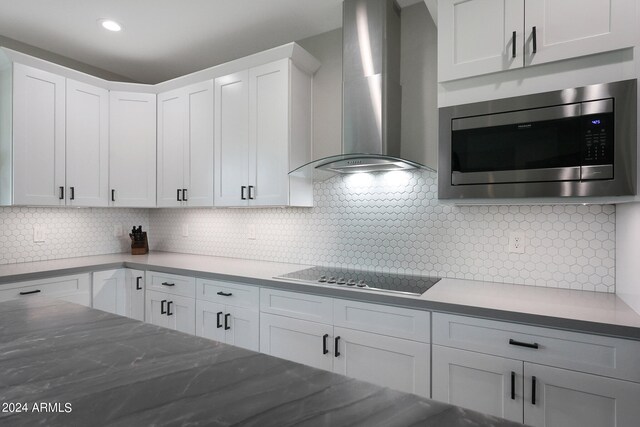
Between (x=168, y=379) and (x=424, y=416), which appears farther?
(x=168, y=379)

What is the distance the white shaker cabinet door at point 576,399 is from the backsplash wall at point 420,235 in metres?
0.67

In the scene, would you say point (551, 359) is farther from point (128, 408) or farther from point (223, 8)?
point (223, 8)

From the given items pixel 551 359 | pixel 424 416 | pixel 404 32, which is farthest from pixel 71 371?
pixel 404 32

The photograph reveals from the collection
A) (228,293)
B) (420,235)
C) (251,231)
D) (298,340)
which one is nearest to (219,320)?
(228,293)

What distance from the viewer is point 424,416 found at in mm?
551

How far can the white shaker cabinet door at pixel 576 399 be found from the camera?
1.33 m

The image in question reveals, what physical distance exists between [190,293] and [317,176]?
1229mm

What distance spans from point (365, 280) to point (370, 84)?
120 cm

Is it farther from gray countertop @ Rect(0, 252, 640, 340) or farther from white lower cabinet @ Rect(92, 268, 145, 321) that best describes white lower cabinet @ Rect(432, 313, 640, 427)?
white lower cabinet @ Rect(92, 268, 145, 321)

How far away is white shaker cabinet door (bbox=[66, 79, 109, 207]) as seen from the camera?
283 centimetres

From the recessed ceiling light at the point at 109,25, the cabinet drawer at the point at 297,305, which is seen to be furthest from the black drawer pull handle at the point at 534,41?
the recessed ceiling light at the point at 109,25

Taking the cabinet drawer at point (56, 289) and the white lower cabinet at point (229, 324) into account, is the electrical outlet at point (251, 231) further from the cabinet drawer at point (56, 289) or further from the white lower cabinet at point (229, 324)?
the cabinet drawer at point (56, 289)

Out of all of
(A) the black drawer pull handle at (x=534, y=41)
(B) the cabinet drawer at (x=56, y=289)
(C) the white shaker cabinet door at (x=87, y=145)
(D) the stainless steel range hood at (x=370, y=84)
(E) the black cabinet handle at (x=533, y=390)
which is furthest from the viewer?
(C) the white shaker cabinet door at (x=87, y=145)

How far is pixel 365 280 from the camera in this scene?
2.14 m
